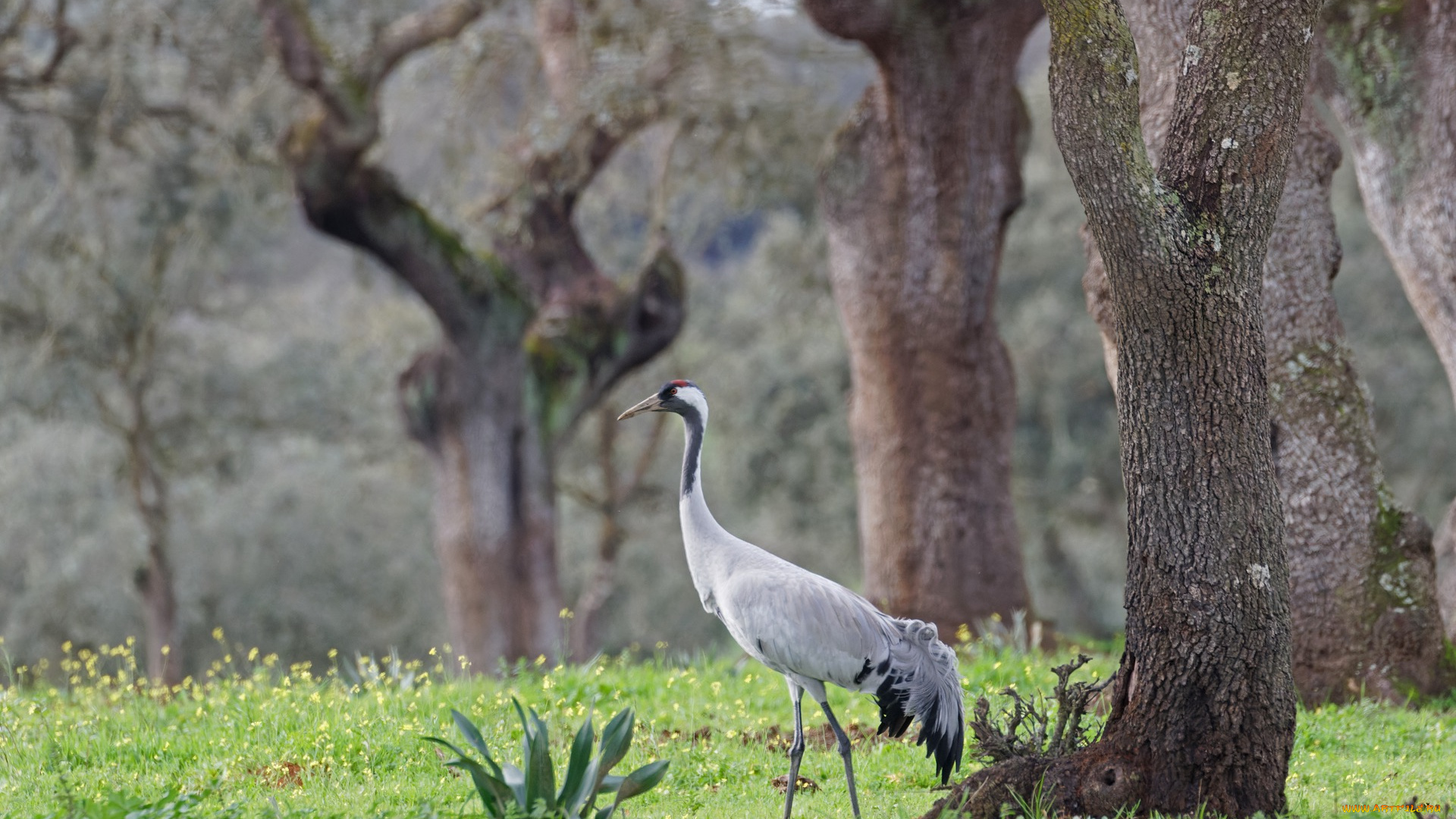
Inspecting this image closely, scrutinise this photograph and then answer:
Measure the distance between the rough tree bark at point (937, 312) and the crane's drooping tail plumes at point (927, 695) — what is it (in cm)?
467

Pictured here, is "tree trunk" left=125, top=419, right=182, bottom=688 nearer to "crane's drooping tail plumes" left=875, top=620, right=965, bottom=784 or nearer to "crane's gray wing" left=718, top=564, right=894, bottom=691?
"crane's gray wing" left=718, top=564, right=894, bottom=691

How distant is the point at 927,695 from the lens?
5.89 metres

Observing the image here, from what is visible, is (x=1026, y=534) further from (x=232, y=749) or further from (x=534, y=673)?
(x=232, y=749)

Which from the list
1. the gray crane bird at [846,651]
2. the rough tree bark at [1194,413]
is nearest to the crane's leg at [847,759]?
the gray crane bird at [846,651]

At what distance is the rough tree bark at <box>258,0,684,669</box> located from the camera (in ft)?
44.6

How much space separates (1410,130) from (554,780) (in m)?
7.61

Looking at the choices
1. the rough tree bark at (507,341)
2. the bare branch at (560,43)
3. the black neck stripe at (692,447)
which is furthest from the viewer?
the bare branch at (560,43)

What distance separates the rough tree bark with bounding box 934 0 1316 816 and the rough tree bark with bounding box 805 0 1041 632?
5241 mm

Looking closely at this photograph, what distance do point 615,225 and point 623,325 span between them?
10.6 metres

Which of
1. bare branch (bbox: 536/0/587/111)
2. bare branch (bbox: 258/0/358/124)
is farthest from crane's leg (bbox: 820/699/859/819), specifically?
bare branch (bbox: 536/0/587/111)

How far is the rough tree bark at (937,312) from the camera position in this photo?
35.2 ft

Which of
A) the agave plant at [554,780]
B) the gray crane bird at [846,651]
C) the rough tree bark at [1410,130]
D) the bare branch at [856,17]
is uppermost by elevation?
the bare branch at [856,17]

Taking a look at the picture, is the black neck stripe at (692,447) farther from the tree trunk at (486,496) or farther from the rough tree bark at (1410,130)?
the tree trunk at (486,496)

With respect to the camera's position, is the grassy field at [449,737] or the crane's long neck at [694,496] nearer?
the grassy field at [449,737]
